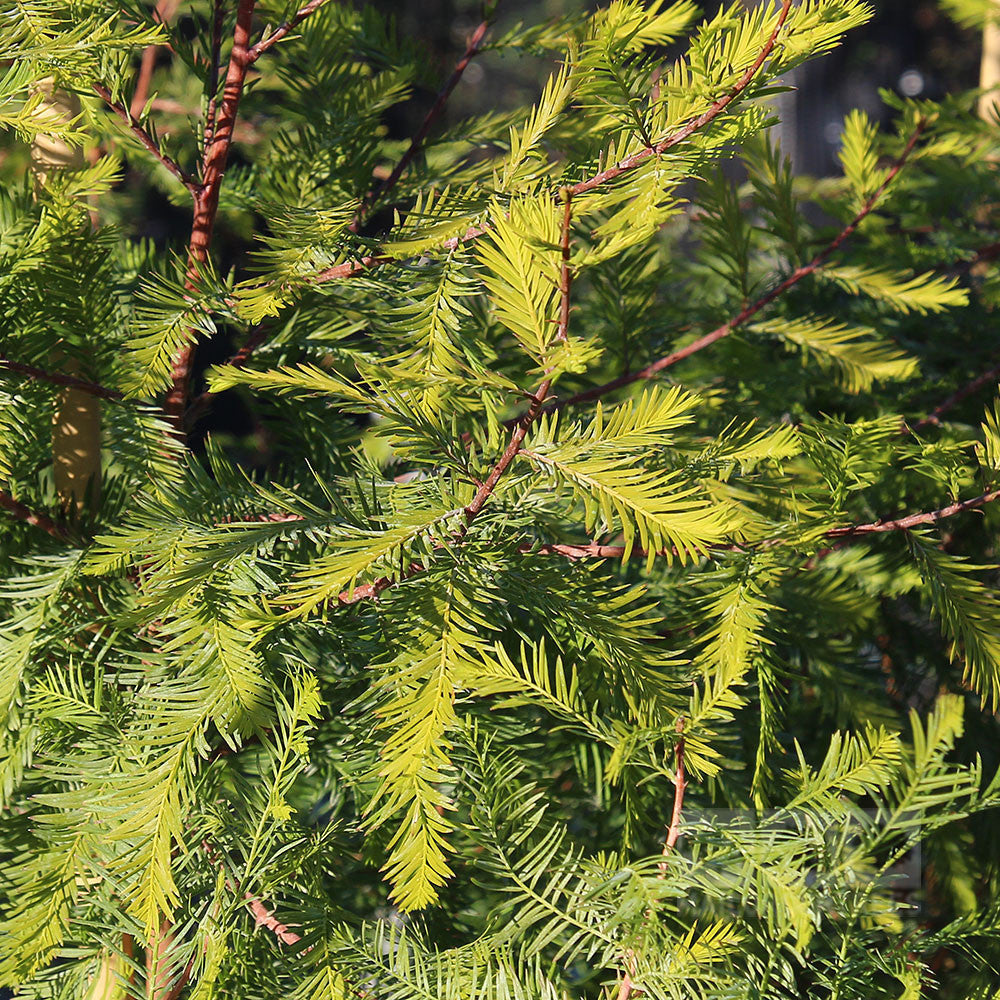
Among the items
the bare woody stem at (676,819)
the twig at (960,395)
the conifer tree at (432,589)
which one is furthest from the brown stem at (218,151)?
the twig at (960,395)

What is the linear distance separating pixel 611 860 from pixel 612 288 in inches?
11.9

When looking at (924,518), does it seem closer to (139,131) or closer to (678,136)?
(678,136)

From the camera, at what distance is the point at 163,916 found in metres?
0.35

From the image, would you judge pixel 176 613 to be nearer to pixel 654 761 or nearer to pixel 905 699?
pixel 654 761

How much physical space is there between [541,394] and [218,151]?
20 cm

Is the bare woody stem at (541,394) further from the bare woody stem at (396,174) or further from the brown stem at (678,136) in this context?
the bare woody stem at (396,174)

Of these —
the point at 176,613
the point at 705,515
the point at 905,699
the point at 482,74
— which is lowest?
the point at 482,74

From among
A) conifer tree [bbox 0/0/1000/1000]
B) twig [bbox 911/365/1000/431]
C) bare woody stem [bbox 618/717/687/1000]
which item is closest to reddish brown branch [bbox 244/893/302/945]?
conifer tree [bbox 0/0/1000/1000]

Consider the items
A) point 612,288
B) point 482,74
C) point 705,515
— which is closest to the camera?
point 705,515

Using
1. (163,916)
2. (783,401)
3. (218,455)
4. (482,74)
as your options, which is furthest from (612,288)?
(482,74)

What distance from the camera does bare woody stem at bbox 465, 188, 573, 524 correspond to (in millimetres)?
262

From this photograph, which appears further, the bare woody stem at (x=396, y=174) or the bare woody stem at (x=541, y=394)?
the bare woody stem at (x=396, y=174)

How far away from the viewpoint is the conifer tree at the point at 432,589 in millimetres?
287

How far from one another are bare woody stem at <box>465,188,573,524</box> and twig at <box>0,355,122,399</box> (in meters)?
0.19
